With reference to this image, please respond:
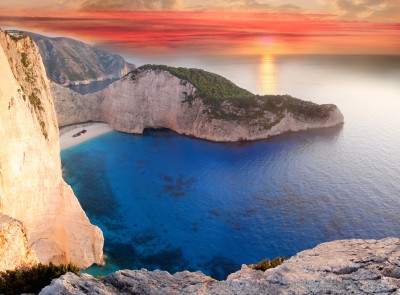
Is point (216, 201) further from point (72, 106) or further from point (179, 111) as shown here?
point (72, 106)

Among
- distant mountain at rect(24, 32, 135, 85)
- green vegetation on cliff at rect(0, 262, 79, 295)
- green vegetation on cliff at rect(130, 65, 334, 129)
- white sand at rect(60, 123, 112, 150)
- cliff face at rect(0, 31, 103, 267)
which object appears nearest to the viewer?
green vegetation on cliff at rect(0, 262, 79, 295)

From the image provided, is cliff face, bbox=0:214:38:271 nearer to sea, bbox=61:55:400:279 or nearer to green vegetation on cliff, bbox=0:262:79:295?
green vegetation on cliff, bbox=0:262:79:295

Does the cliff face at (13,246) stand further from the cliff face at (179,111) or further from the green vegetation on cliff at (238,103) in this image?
the green vegetation on cliff at (238,103)

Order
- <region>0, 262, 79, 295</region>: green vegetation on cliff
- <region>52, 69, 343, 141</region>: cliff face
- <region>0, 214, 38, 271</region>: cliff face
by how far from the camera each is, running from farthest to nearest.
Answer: <region>52, 69, 343, 141</region>: cliff face < <region>0, 214, 38, 271</region>: cliff face < <region>0, 262, 79, 295</region>: green vegetation on cliff

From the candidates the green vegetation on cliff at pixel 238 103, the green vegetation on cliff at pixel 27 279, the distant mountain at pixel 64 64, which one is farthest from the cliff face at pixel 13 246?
the distant mountain at pixel 64 64

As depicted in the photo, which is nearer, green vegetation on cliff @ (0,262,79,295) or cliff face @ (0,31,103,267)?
green vegetation on cliff @ (0,262,79,295)

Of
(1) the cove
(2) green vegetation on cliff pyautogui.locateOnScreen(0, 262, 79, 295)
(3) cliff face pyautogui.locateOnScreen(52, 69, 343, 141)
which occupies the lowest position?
(1) the cove

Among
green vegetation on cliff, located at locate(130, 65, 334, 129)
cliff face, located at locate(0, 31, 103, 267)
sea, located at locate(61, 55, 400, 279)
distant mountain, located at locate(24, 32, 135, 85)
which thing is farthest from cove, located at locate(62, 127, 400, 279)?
distant mountain, located at locate(24, 32, 135, 85)
